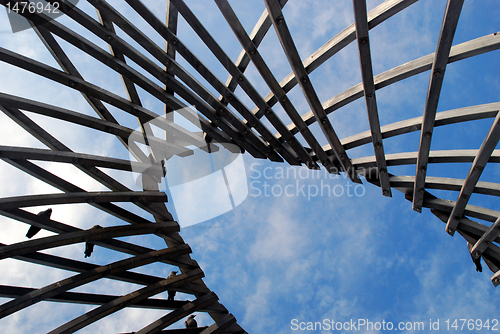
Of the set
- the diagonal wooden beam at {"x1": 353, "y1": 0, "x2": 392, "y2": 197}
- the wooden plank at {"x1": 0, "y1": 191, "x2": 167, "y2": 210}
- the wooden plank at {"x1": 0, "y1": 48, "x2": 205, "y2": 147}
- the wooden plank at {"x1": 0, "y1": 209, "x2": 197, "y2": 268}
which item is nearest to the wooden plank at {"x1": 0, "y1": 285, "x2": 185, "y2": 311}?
the wooden plank at {"x1": 0, "y1": 209, "x2": 197, "y2": 268}

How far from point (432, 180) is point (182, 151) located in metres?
5.30

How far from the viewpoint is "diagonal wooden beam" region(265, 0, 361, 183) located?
169 inches

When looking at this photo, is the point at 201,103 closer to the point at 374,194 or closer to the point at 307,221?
the point at 307,221

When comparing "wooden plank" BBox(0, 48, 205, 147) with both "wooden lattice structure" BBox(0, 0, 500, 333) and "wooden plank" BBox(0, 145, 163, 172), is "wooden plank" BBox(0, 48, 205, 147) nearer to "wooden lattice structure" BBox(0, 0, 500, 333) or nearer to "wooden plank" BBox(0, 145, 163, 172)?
"wooden lattice structure" BBox(0, 0, 500, 333)

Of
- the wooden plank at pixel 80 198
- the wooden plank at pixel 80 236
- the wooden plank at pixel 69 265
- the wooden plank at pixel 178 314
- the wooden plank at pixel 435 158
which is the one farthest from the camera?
the wooden plank at pixel 178 314

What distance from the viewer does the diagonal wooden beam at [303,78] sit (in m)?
4.28

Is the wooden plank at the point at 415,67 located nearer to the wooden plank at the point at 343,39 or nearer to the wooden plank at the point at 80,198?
the wooden plank at the point at 343,39

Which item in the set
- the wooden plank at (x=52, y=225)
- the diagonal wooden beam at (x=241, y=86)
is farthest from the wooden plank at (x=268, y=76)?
the wooden plank at (x=52, y=225)

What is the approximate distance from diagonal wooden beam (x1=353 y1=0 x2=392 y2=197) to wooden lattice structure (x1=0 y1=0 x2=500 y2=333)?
0.02 metres

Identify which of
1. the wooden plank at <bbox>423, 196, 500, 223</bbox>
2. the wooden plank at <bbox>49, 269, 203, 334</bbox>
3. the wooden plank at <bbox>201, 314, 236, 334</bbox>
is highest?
the wooden plank at <bbox>423, 196, 500, 223</bbox>

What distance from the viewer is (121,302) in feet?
20.2

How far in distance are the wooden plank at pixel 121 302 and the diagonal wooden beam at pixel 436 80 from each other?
520 cm

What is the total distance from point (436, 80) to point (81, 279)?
271 inches

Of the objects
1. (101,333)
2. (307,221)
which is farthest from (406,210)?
(101,333)
